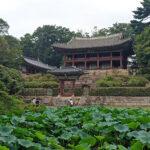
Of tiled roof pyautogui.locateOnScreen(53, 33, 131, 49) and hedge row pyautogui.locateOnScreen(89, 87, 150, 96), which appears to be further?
tiled roof pyautogui.locateOnScreen(53, 33, 131, 49)

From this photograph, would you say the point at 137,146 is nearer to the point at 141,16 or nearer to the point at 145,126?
the point at 145,126

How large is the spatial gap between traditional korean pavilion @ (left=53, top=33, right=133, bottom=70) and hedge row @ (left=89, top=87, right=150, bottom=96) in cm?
1184

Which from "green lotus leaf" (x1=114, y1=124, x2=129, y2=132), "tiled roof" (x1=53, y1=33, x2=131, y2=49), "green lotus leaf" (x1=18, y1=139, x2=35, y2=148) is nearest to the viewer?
"green lotus leaf" (x1=18, y1=139, x2=35, y2=148)

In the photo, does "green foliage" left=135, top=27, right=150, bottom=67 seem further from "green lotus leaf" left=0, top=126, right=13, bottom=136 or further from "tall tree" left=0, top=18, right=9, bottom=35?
"green lotus leaf" left=0, top=126, right=13, bottom=136

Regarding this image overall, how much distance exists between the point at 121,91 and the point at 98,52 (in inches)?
566

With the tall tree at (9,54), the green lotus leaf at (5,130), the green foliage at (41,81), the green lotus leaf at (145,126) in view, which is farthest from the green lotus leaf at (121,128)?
the tall tree at (9,54)

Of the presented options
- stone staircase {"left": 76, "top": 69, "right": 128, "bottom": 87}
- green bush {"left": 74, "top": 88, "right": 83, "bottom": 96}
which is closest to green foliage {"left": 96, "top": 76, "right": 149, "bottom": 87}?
green bush {"left": 74, "top": 88, "right": 83, "bottom": 96}

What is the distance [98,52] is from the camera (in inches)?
1897

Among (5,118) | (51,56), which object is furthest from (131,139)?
(51,56)

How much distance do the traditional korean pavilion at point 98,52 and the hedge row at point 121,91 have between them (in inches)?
466

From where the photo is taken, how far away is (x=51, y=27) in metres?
72.0

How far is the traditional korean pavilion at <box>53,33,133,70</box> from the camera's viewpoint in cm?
4666

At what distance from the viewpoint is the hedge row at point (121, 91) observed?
111ft

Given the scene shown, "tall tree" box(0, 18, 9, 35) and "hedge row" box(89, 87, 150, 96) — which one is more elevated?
"tall tree" box(0, 18, 9, 35)
